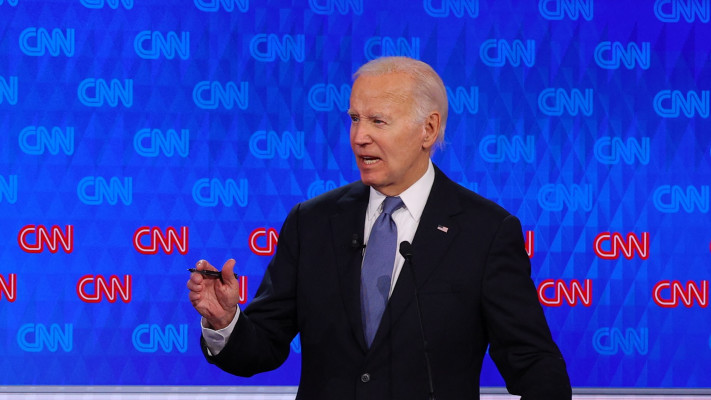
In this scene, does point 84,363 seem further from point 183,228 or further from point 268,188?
point 268,188

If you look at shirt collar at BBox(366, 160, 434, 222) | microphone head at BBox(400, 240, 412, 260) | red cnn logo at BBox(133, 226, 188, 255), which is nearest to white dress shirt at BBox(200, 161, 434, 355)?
shirt collar at BBox(366, 160, 434, 222)

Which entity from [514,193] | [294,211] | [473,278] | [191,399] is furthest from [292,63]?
[473,278]

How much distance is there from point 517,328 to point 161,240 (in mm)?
2323

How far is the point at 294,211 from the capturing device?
6.40 ft

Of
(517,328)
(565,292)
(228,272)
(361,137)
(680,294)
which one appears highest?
(361,137)

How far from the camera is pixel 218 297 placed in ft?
5.57

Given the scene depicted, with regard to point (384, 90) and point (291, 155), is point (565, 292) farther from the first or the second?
point (384, 90)

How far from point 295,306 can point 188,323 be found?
195 cm

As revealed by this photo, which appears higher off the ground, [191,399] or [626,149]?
[626,149]

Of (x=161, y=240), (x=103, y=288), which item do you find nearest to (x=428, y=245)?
(x=161, y=240)

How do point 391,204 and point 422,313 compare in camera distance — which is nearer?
point 422,313

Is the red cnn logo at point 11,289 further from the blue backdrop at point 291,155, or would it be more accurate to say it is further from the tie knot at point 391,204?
the tie knot at point 391,204

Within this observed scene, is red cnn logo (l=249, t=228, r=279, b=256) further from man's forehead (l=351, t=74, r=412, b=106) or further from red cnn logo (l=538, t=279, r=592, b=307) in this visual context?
man's forehead (l=351, t=74, r=412, b=106)

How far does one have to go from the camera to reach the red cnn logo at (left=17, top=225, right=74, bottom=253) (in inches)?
144
